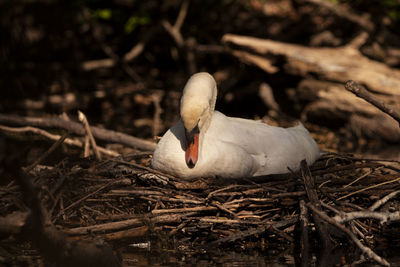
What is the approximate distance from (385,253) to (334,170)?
1005 mm

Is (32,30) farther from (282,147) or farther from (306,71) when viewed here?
(282,147)

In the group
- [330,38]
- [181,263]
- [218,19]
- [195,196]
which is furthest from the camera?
[218,19]

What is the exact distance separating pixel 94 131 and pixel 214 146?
2.37m

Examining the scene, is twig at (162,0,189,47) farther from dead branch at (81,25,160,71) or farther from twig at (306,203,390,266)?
twig at (306,203,390,266)

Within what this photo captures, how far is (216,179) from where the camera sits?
489 cm

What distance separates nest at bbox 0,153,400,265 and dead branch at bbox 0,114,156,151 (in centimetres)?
161

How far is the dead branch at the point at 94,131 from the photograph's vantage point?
6613mm

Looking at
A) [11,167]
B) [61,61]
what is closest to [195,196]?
[11,167]

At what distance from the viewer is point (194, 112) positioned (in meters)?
4.70

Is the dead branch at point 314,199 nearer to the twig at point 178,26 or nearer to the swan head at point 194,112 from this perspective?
the swan head at point 194,112

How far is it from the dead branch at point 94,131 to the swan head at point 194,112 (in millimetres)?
1674

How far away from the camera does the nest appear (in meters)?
4.27

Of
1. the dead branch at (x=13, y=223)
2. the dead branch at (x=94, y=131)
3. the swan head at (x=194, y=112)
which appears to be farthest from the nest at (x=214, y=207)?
the dead branch at (x=94, y=131)

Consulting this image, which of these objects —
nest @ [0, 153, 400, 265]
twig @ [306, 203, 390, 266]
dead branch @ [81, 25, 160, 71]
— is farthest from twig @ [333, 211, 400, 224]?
dead branch @ [81, 25, 160, 71]
